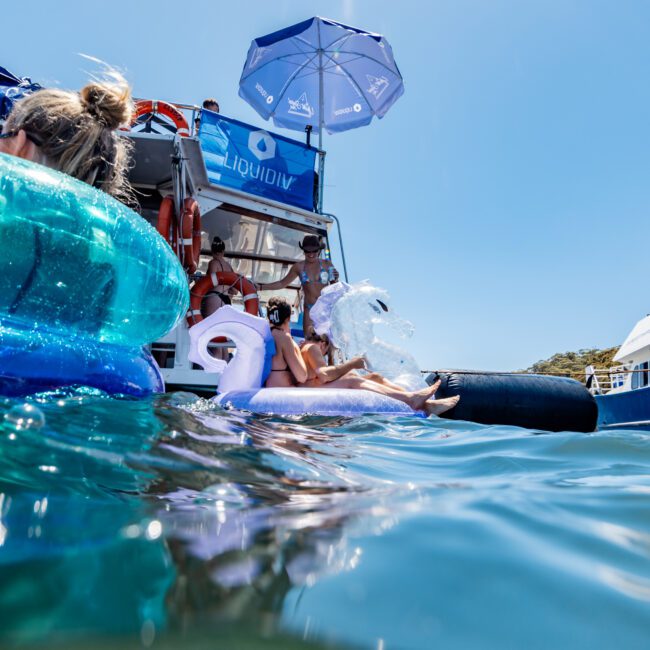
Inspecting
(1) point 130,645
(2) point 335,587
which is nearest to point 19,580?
(1) point 130,645

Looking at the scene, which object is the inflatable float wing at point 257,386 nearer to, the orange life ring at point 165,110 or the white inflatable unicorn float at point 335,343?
the white inflatable unicorn float at point 335,343

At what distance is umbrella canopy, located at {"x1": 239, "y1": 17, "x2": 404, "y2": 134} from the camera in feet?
27.8

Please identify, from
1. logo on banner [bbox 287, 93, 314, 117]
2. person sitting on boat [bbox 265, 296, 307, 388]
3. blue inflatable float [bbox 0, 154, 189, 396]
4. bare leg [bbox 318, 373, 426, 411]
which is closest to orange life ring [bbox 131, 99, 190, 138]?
logo on banner [bbox 287, 93, 314, 117]

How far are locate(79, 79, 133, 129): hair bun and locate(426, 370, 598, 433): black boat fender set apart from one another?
3.52m

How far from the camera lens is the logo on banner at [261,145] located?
741 cm

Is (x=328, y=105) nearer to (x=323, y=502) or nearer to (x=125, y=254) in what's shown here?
(x=125, y=254)

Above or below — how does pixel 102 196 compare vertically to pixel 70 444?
above

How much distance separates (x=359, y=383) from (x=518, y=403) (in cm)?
157

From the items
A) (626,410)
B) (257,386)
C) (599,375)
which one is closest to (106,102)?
(257,386)

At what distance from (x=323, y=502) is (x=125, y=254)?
3.96 feet

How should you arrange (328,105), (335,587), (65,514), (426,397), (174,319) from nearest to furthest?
(335,587), (65,514), (174,319), (426,397), (328,105)

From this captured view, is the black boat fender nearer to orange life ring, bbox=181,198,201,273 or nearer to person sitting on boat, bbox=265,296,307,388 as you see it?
person sitting on boat, bbox=265,296,307,388

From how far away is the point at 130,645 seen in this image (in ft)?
1.52

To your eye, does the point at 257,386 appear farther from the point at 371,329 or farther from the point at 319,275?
the point at 319,275
